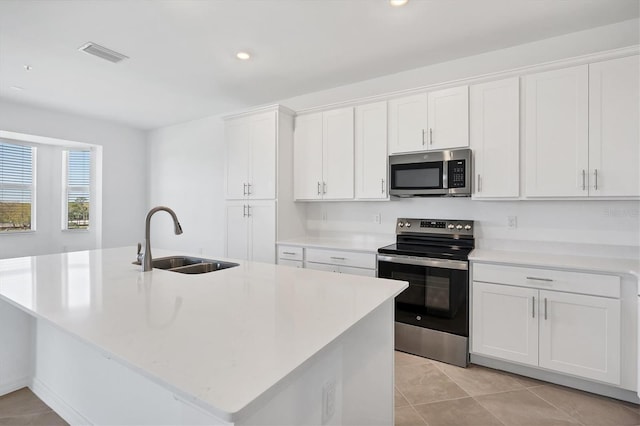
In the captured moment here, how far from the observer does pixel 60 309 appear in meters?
1.20

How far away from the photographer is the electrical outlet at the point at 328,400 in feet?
3.75

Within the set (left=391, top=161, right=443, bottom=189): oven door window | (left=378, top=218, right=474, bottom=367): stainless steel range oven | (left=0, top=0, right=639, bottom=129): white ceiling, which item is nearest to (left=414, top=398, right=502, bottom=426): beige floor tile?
(left=378, top=218, right=474, bottom=367): stainless steel range oven

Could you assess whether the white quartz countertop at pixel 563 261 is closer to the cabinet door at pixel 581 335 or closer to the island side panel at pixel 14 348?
the cabinet door at pixel 581 335

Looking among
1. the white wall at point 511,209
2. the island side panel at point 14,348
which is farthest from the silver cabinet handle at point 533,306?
the island side panel at point 14,348

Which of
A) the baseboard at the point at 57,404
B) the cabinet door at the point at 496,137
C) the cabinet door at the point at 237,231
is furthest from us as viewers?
the cabinet door at the point at 237,231

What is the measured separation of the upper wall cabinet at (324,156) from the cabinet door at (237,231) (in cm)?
70

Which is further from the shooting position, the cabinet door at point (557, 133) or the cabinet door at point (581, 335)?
the cabinet door at point (557, 133)

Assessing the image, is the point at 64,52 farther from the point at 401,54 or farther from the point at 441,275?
the point at 441,275

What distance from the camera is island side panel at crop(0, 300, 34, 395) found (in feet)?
6.82

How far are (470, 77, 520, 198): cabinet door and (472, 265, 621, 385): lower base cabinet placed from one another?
693 mm

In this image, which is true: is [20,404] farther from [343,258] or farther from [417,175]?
[417,175]

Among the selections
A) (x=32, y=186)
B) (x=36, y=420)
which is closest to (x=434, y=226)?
(x=36, y=420)

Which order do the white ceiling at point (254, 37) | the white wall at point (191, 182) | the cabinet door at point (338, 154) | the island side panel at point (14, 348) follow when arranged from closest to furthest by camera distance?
the island side panel at point (14, 348) < the white ceiling at point (254, 37) < the cabinet door at point (338, 154) < the white wall at point (191, 182)

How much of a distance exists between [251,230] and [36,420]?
90.9 inches
